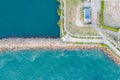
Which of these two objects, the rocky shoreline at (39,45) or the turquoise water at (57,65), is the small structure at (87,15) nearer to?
the rocky shoreline at (39,45)

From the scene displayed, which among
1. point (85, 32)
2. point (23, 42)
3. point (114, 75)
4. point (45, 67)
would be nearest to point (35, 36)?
point (23, 42)

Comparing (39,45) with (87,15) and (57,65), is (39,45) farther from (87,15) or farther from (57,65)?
(87,15)

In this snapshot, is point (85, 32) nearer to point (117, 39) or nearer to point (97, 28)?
point (97, 28)

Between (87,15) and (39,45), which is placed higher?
(87,15)

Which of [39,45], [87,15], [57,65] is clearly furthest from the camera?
[57,65]

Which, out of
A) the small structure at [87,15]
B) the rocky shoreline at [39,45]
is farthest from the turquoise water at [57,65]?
the small structure at [87,15]

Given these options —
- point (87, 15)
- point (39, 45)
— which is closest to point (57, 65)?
point (39, 45)
